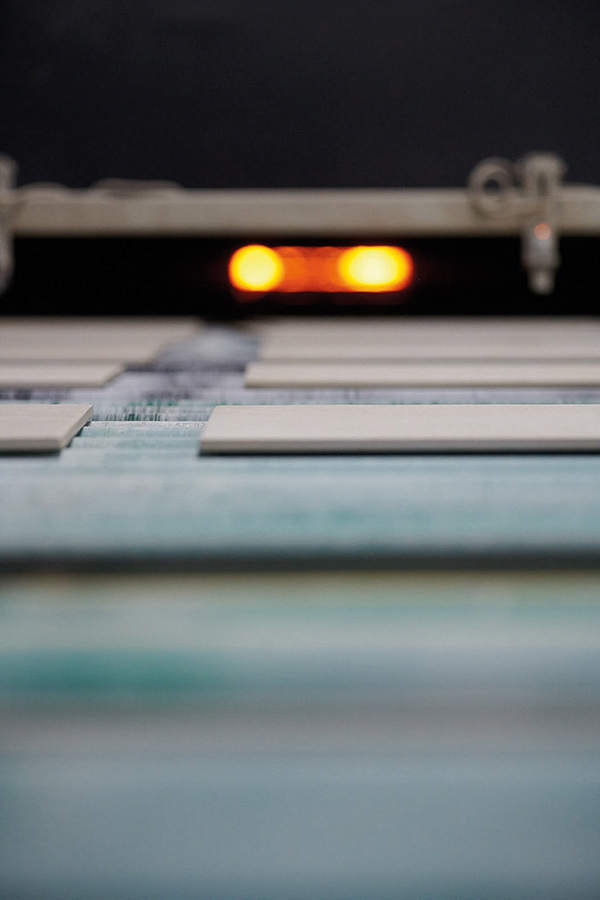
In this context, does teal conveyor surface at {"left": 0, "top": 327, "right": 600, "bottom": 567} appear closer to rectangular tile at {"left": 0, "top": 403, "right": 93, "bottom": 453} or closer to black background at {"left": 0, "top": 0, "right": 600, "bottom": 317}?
rectangular tile at {"left": 0, "top": 403, "right": 93, "bottom": 453}

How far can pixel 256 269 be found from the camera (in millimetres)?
1373

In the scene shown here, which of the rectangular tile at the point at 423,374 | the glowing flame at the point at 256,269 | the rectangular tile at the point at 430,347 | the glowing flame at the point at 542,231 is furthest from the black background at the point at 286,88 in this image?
the rectangular tile at the point at 423,374

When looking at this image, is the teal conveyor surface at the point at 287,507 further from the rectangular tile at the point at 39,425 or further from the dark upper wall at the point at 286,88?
the dark upper wall at the point at 286,88

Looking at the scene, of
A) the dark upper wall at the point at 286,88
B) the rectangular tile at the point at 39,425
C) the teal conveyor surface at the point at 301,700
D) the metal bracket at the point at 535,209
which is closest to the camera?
the teal conveyor surface at the point at 301,700

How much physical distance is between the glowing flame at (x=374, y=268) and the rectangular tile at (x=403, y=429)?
801 mm

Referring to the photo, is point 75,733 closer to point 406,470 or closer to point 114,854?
point 114,854

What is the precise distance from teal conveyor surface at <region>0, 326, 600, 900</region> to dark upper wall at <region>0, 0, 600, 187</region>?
6.99 ft

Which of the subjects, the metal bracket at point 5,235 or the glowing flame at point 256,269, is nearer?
the metal bracket at point 5,235

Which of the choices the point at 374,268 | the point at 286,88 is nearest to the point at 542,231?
the point at 374,268

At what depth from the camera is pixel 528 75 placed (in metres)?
2.29

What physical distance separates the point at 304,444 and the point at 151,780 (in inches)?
10.3

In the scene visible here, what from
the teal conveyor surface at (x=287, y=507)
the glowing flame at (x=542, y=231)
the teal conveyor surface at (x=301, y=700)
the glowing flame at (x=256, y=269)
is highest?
the glowing flame at (x=256, y=269)

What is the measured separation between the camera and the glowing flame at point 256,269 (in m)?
1.35

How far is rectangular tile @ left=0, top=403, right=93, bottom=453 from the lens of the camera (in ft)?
1.64
